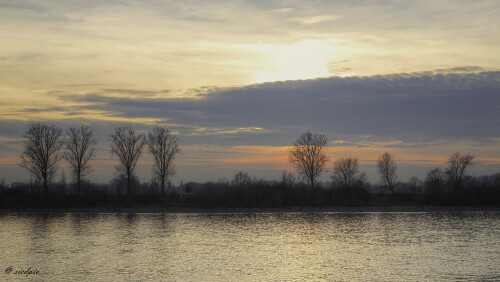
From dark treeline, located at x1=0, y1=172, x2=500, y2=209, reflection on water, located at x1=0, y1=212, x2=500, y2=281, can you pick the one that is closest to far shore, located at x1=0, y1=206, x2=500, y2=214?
dark treeline, located at x1=0, y1=172, x2=500, y2=209

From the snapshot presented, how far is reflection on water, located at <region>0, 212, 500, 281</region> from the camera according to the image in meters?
19.3

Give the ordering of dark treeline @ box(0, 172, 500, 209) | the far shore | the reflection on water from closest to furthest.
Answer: the reflection on water < the far shore < dark treeline @ box(0, 172, 500, 209)

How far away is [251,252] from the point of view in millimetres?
24938

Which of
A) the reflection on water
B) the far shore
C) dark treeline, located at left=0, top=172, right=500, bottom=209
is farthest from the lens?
dark treeline, located at left=0, top=172, right=500, bottom=209

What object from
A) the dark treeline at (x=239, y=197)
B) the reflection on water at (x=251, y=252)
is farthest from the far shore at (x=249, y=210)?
the reflection on water at (x=251, y=252)

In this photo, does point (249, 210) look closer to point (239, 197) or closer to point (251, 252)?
point (239, 197)

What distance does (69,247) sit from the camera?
2631 centimetres

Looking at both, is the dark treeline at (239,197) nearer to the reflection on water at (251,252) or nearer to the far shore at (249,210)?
the far shore at (249,210)

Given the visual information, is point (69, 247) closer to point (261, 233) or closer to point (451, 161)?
point (261, 233)

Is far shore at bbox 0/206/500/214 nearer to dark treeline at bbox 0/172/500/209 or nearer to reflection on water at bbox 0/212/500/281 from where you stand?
dark treeline at bbox 0/172/500/209

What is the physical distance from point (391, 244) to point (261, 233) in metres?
9.78

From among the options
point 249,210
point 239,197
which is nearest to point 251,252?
point 249,210

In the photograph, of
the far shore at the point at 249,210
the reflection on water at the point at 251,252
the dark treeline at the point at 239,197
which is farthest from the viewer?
the dark treeline at the point at 239,197

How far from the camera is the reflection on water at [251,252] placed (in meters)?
19.3
